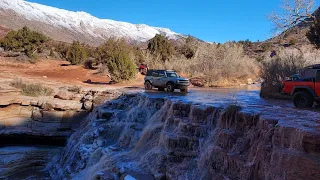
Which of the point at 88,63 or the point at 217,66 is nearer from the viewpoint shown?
the point at 217,66

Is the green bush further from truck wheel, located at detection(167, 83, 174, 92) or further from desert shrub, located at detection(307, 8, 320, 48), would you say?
truck wheel, located at detection(167, 83, 174, 92)

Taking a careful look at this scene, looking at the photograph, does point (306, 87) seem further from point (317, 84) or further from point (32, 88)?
point (32, 88)

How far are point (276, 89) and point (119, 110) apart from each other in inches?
327

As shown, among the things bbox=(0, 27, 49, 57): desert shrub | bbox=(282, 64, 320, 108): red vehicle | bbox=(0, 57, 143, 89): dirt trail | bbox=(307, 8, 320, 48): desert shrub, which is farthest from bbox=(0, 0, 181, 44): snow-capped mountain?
bbox=(282, 64, 320, 108): red vehicle

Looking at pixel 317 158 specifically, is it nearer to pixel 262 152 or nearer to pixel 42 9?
pixel 262 152

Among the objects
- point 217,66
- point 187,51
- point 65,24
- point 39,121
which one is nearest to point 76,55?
point 187,51

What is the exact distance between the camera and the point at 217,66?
91.4ft

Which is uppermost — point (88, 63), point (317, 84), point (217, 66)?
point (88, 63)

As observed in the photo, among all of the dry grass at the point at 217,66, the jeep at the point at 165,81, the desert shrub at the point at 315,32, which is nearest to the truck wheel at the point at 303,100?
the desert shrub at the point at 315,32

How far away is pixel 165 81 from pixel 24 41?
24761 millimetres

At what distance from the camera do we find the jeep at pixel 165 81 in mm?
20578

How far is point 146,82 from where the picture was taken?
22078 millimetres

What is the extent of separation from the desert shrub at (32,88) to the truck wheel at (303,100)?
45.2 feet

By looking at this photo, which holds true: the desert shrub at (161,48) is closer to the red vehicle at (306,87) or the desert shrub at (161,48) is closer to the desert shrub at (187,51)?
the desert shrub at (187,51)
